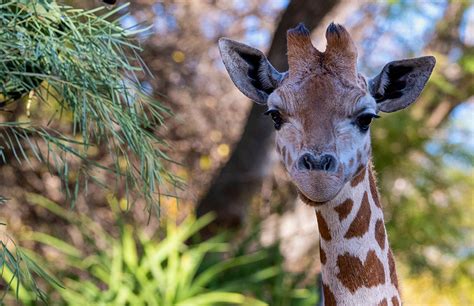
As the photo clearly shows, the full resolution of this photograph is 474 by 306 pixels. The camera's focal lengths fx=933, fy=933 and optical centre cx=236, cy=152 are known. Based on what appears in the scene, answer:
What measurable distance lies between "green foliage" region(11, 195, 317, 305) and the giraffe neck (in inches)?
→ 105

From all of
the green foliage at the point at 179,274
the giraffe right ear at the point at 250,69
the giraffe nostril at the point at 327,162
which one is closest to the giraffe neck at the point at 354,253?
the giraffe nostril at the point at 327,162

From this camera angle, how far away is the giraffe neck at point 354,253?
2.87m

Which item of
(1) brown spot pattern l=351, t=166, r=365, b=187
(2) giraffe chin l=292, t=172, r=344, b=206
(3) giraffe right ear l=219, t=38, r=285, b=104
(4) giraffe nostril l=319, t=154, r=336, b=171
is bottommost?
(1) brown spot pattern l=351, t=166, r=365, b=187

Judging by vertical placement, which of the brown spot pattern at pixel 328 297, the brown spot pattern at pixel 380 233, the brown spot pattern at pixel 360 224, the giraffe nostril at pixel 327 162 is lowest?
the brown spot pattern at pixel 328 297

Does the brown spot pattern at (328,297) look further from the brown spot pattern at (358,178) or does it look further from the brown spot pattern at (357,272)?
the brown spot pattern at (358,178)

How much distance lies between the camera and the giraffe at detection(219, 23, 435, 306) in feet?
8.80

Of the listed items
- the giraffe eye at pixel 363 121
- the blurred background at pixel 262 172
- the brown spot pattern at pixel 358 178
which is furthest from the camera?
the blurred background at pixel 262 172

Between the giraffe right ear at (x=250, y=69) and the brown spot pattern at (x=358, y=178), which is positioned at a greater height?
the giraffe right ear at (x=250, y=69)

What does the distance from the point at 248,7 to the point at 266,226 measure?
1.83m

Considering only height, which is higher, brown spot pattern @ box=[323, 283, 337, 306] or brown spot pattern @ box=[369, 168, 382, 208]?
brown spot pattern @ box=[369, 168, 382, 208]

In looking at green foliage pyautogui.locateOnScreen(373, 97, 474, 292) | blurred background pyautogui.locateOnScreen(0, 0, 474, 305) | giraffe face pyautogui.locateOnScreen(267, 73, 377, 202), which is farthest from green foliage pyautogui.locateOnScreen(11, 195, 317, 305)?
giraffe face pyautogui.locateOnScreen(267, 73, 377, 202)

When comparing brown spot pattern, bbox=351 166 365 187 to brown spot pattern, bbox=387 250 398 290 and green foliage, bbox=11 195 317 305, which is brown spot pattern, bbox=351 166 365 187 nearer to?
brown spot pattern, bbox=387 250 398 290

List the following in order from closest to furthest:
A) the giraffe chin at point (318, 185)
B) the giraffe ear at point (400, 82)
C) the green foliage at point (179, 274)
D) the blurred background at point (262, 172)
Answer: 1. the giraffe chin at point (318, 185)
2. the giraffe ear at point (400, 82)
3. the green foliage at point (179, 274)
4. the blurred background at point (262, 172)

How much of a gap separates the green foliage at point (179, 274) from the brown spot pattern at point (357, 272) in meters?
2.70
